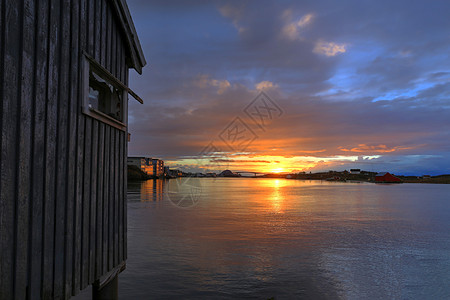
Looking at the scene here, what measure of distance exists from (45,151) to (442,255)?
65.5ft

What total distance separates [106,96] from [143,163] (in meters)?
180

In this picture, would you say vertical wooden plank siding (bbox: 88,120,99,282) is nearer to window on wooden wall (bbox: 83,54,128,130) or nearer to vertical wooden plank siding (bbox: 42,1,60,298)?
window on wooden wall (bbox: 83,54,128,130)

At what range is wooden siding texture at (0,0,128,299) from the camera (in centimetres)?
401

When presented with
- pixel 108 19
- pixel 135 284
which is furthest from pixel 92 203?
pixel 135 284

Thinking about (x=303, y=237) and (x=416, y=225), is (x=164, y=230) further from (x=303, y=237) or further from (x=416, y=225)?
(x=416, y=225)

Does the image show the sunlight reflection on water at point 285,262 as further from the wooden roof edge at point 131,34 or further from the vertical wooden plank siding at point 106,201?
the wooden roof edge at point 131,34

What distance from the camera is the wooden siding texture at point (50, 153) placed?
158 inches

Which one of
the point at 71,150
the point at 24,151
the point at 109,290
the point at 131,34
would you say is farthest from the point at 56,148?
the point at 109,290

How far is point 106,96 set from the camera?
306 inches

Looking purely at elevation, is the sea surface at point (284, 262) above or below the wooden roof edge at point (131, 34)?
below

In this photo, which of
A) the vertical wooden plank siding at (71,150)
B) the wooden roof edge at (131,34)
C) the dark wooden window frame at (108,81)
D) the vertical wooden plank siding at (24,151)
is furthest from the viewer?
the wooden roof edge at (131,34)

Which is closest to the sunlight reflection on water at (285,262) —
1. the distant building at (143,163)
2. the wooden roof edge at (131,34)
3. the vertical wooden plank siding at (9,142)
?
the vertical wooden plank siding at (9,142)

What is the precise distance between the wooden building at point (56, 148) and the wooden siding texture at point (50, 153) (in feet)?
0.05

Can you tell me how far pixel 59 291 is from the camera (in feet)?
16.6
